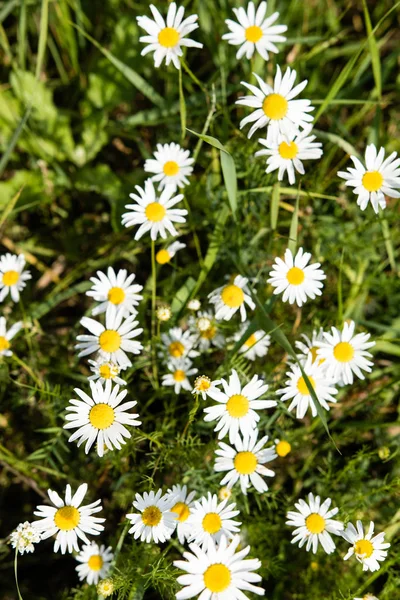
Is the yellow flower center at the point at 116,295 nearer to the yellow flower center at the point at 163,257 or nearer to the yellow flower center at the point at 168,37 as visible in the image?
the yellow flower center at the point at 163,257

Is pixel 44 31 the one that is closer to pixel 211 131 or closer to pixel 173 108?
pixel 173 108

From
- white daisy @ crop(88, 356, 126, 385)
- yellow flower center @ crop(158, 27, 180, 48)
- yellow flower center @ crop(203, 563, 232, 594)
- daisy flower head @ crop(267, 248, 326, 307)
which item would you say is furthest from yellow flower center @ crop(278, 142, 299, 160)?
yellow flower center @ crop(203, 563, 232, 594)

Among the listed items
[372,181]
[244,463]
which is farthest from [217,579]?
[372,181]

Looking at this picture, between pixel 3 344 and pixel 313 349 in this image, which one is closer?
pixel 313 349

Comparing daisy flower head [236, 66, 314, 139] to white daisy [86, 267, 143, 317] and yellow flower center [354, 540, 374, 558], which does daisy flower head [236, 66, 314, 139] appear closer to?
white daisy [86, 267, 143, 317]

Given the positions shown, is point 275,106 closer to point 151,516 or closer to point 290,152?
point 290,152

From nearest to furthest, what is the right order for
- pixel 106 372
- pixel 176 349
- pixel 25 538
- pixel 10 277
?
pixel 25 538, pixel 106 372, pixel 176 349, pixel 10 277

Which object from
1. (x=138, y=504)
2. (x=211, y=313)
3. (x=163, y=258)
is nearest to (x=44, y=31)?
(x=163, y=258)

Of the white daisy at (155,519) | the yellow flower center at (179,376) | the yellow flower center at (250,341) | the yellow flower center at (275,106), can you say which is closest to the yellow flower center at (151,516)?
the white daisy at (155,519)
